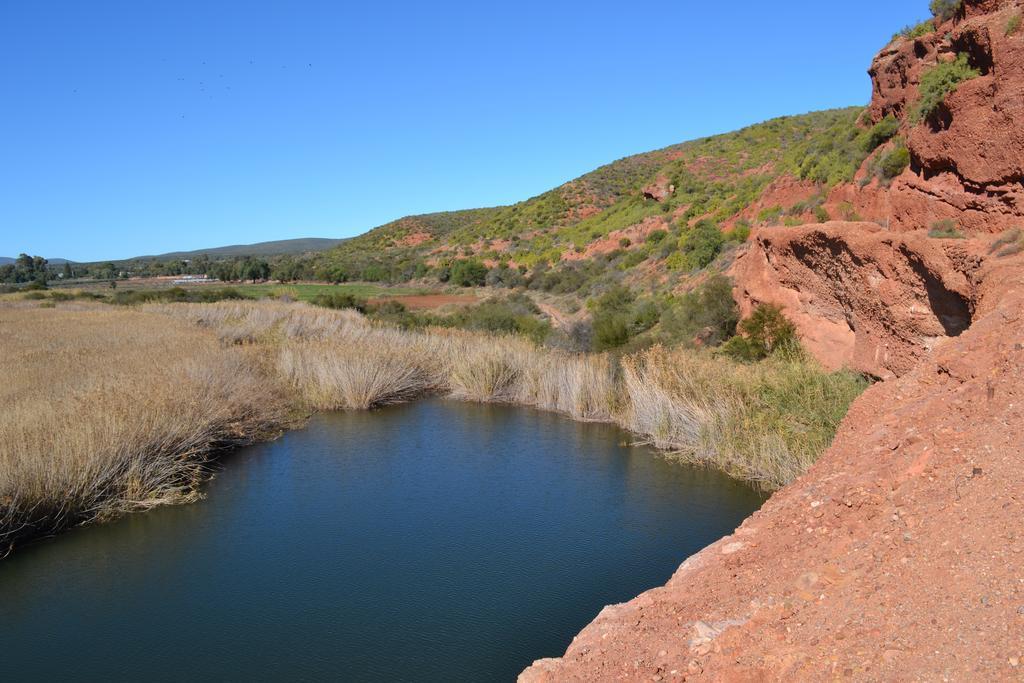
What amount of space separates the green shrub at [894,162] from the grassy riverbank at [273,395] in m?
5.15

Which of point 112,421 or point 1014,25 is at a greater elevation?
point 1014,25

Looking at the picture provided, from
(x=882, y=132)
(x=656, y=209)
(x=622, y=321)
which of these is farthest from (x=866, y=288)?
(x=656, y=209)

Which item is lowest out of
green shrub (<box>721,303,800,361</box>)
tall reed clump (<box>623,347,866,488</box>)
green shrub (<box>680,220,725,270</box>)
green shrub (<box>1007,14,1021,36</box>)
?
tall reed clump (<box>623,347,866,488</box>)

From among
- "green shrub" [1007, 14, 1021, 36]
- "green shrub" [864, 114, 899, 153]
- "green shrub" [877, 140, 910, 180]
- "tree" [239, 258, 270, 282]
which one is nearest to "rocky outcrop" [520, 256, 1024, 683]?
"green shrub" [1007, 14, 1021, 36]

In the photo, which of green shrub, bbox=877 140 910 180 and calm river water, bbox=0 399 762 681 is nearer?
calm river water, bbox=0 399 762 681

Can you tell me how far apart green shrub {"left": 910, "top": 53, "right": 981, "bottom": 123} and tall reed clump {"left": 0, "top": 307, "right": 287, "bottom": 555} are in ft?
44.6

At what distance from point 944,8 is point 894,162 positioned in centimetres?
375

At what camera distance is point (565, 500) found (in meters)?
11.3

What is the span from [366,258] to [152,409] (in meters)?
64.2

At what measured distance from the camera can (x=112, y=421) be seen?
35.3 feet

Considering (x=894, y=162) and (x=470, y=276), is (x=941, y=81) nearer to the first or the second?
(x=894, y=162)

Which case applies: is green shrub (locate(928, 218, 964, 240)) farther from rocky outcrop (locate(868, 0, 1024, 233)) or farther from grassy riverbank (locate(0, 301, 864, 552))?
grassy riverbank (locate(0, 301, 864, 552))

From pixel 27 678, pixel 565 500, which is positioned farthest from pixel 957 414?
pixel 27 678

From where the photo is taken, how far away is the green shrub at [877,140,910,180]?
49.9 ft
